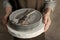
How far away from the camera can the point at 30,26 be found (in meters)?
0.82

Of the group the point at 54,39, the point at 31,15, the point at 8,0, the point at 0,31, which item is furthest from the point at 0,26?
Result: the point at 31,15

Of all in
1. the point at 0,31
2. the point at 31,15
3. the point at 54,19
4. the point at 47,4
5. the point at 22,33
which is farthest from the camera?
the point at 54,19

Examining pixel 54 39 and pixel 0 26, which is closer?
pixel 54 39

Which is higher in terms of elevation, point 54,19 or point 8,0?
point 8,0

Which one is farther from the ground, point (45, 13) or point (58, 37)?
point (45, 13)

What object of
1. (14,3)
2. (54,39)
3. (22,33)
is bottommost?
(54,39)

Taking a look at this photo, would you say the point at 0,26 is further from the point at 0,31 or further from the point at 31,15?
the point at 31,15

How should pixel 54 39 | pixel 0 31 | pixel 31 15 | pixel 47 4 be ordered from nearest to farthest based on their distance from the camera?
pixel 31 15
pixel 47 4
pixel 54 39
pixel 0 31

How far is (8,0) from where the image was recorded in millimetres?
1030

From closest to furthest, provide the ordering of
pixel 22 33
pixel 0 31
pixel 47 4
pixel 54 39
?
pixel 22 33, pixel 47 4, pixel 54 39, pixel 0 31

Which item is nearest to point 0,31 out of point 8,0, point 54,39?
point 54,39

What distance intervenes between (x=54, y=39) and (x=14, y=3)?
92 centimetres

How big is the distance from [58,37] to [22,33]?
105cm

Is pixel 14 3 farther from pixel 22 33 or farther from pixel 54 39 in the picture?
pixel 54 39
